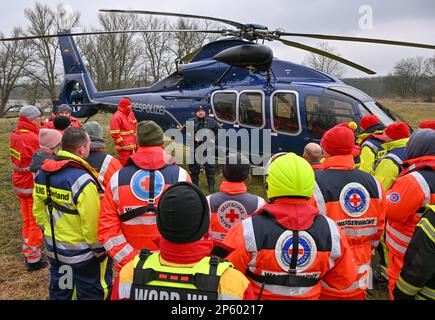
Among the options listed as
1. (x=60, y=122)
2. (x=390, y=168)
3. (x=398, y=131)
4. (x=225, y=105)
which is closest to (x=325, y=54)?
(x=398, y=131)

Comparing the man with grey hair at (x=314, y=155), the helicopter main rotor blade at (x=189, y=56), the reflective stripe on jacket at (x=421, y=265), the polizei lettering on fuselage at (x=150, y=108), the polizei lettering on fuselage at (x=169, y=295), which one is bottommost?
the reflective stripe on jacket at (x=421, y=265)

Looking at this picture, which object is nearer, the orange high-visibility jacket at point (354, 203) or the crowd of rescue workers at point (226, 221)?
the crowd of rescue workers at point (226, 221)

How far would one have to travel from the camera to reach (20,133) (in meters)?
4.21

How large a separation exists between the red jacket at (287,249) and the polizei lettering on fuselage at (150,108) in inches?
286

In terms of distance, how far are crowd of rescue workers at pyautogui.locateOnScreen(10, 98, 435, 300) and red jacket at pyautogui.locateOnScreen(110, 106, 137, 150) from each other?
2.71 m

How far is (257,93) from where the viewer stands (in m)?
6.98

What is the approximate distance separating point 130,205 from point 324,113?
4906 millimetres

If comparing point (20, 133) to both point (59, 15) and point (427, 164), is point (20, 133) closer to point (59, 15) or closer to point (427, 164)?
point (427, 164)

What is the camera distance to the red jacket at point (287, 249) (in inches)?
65.4

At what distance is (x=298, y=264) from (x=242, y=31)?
4.78m

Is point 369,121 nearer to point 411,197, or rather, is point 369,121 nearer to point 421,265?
point 411,197

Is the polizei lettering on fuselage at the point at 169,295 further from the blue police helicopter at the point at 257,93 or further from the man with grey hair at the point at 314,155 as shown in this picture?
the blue police helicopter at the point at 257,93

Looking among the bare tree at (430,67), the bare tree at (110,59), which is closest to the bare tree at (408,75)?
the bare tree at (430,67)

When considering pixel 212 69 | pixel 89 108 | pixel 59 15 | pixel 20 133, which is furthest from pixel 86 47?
pixel 20 133
